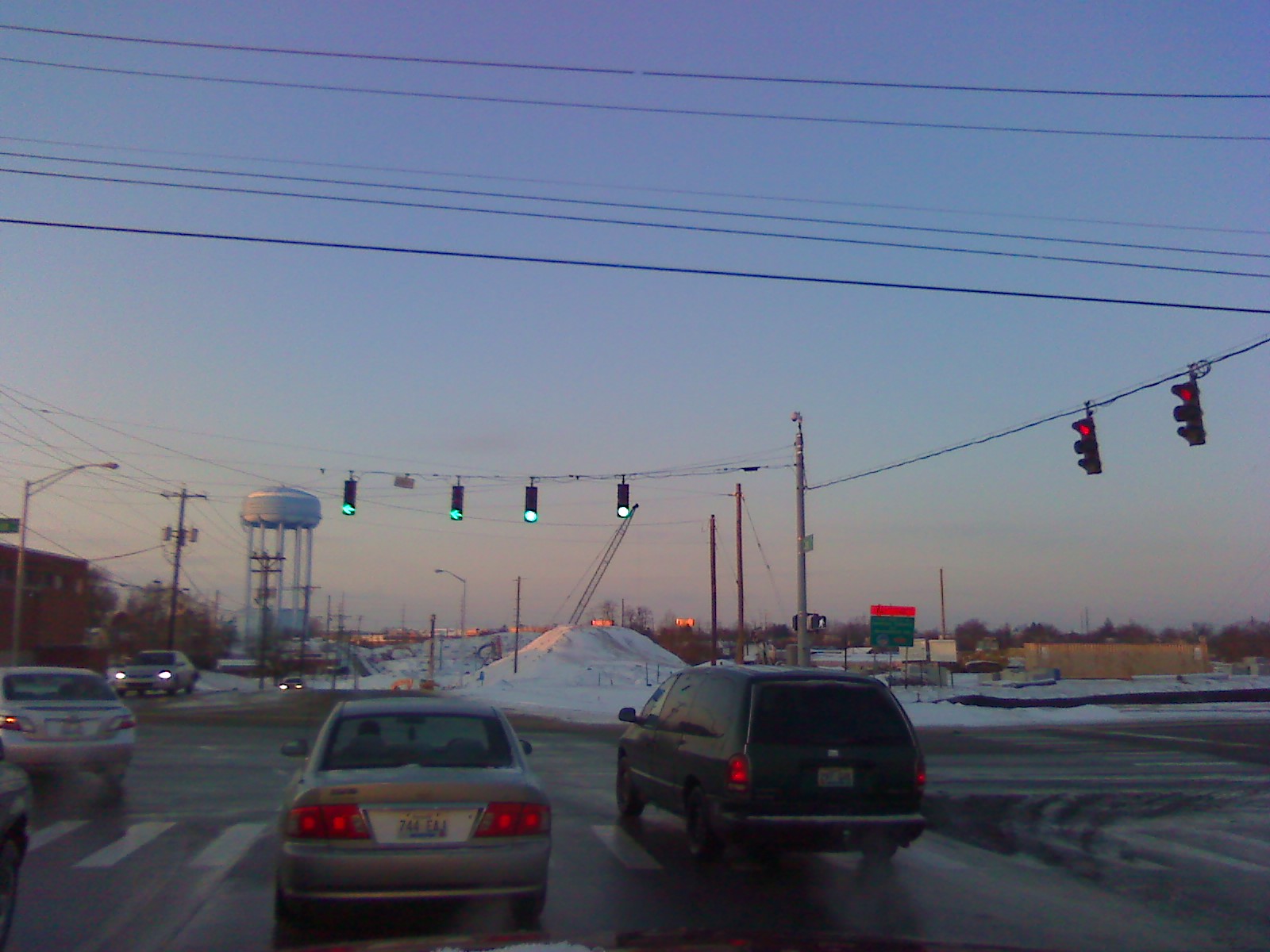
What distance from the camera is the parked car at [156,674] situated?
42.6 m

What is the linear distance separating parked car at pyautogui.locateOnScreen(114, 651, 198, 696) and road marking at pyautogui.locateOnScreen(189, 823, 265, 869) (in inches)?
1366

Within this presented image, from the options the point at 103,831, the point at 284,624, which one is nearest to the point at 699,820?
the point at 103,831

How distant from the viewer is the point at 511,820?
22.4 ft

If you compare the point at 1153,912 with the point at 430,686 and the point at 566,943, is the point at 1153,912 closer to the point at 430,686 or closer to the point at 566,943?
the point at 566,943

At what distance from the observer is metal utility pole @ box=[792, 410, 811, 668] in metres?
29.0

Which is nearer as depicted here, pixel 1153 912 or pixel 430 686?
pixel 1153 912

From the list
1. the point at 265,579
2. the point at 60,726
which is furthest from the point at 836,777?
the point at 265,579

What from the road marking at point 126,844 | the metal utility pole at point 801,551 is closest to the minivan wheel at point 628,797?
the road marking at point 126,844

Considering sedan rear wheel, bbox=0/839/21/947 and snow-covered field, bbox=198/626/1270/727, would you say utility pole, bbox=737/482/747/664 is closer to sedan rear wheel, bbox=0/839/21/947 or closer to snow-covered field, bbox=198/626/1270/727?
snow-covered field, bbox=198/626/1270/727

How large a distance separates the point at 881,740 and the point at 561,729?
17.8 metres

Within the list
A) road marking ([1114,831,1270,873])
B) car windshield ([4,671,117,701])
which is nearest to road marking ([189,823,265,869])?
car windshield ([4,671,117,701])

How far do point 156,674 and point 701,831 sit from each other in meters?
38.7

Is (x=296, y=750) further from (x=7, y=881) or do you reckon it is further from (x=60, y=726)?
(x=60, y=726)

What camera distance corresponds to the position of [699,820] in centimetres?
980
